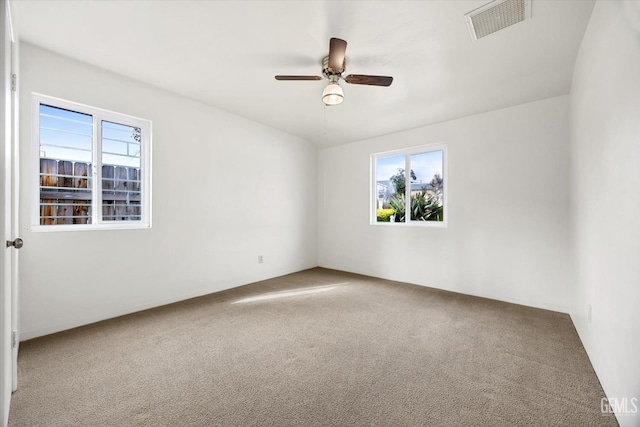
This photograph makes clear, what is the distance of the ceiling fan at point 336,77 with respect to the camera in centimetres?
214

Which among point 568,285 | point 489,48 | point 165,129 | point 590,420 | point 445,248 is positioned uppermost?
point 489,48

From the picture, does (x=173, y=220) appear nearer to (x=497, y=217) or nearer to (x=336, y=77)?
(x=336, y=77)

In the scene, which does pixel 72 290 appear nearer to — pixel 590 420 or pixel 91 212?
pixel 91 212

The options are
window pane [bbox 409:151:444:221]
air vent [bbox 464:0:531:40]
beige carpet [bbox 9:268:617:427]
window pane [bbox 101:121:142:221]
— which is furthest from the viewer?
window pane [bbox 409:151:444:221]

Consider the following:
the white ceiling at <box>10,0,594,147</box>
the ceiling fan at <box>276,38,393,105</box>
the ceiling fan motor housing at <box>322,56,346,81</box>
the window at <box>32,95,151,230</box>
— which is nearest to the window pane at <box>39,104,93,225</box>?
the window at <box>32,95,151,230</box>

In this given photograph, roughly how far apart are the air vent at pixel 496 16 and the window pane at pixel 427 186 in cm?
220

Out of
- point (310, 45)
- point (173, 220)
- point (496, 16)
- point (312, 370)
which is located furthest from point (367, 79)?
point (173, 220)

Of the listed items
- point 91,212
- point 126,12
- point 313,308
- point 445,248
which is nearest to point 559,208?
point 445,248

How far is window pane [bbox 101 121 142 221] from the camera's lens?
286 centimetres

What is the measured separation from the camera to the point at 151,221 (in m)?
3.11

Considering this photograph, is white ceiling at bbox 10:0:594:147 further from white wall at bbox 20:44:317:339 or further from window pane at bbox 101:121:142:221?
window pane at bbox 101:121:142:221

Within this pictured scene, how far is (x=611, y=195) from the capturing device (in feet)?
5.31

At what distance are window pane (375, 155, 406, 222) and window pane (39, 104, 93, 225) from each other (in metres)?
4.12

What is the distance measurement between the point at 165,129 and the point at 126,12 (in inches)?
56.4
